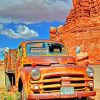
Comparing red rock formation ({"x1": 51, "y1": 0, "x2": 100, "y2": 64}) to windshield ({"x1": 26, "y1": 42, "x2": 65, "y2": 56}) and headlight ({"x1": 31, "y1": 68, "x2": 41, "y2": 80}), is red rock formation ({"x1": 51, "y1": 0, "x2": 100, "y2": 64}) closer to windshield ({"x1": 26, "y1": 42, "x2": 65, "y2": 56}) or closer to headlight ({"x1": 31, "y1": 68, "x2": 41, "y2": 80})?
windshield ({"x1": 26, "y1": 42, "x2": 65, "y2": 56})

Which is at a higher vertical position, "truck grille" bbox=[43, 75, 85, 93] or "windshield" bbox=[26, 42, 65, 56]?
"windshield" bbox=[26, 42, 65, 56]

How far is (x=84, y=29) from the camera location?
276 ft

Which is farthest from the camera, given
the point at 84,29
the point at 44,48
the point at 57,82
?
the point at 84,29

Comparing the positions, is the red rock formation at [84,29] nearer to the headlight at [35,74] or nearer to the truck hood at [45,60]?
the truck hood at [45,60]

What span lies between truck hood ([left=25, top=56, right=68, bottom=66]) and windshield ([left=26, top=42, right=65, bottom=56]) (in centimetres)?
38

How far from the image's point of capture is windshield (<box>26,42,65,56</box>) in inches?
482

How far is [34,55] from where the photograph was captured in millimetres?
12094

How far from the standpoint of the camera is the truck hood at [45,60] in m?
11.6

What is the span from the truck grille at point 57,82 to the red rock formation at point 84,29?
204 feet

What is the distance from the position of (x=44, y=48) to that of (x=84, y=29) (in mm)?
72210

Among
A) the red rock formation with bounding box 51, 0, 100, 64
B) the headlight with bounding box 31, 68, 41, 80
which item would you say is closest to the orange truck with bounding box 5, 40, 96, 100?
the headlight with bounding box 31, 68, 41, 80

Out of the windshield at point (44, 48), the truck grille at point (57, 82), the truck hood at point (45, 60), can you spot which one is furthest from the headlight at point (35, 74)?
the windshield at point (44, 48)

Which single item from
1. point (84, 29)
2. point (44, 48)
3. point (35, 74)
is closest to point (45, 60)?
point (44, 48)

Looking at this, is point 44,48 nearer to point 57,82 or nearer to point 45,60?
point 45,60
